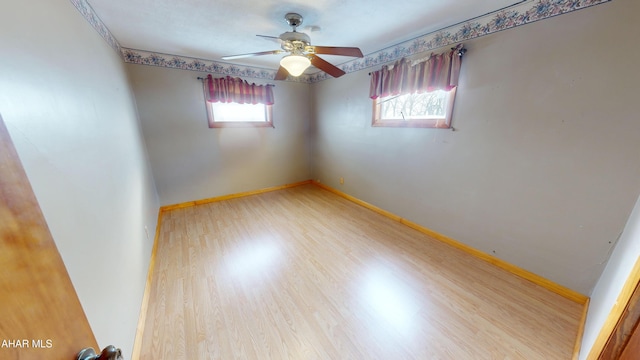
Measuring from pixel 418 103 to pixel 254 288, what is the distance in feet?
8.34

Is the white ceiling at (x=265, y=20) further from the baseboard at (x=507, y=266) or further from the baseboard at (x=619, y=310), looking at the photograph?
the baseboard at (x=507, y=266)

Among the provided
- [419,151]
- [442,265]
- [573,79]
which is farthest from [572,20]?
[442,265]

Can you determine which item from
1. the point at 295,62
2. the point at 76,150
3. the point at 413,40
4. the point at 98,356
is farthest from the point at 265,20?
the point at 98,356

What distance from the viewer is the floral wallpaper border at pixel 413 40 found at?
1505 millimetres

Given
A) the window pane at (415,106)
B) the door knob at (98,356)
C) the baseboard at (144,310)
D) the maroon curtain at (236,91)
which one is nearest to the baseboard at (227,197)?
the baseboard at (144,310)

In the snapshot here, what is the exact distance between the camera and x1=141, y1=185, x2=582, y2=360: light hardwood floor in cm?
131

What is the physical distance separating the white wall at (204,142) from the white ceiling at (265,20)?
56 cm

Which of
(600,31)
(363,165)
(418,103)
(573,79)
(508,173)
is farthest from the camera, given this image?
(363,165)

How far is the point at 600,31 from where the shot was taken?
1.36 meters

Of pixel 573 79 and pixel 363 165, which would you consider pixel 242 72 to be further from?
pixel 573 79

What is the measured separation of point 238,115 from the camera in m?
3.52

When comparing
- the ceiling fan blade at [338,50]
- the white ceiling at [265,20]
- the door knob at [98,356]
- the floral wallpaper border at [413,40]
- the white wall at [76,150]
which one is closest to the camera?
the door knob at [98,356]

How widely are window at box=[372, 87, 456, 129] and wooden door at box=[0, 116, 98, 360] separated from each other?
2.62m

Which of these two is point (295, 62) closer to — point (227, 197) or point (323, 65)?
point (323, 65)
